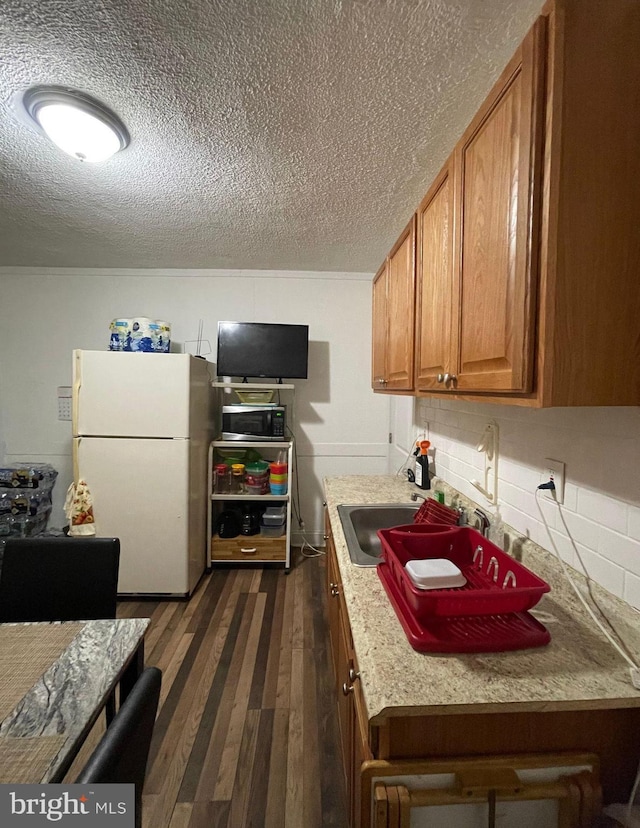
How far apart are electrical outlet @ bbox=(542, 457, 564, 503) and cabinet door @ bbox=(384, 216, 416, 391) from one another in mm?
609

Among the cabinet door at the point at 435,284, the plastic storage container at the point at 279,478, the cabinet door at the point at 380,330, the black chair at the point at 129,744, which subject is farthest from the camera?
the plastic storage container at the point at 279,478

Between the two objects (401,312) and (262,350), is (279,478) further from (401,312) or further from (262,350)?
(401,312)

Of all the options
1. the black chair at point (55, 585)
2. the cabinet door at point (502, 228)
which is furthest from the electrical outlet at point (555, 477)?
the black chair at point (55, 585)

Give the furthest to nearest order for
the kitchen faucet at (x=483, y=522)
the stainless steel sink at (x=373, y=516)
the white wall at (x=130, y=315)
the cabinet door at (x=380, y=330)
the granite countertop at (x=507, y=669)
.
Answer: the white wall at (x=130, y=315), the cabinet door at (x=380, y=330), the stainless steel sink at (x=373, y=516), the kitchen faucet at (x=483, y=522), the granite countertop at (x=507, y=669)

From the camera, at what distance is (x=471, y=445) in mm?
1624

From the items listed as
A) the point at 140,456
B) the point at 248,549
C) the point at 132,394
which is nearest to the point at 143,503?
the point at 140,456

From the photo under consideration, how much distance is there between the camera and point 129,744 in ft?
1.88

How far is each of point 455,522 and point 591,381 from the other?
864 mm

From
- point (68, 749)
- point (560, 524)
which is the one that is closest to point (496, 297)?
point (560, 524)

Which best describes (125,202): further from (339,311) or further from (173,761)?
(173,761)

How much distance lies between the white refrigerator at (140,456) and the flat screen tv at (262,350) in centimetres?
43

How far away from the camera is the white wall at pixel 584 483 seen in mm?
824

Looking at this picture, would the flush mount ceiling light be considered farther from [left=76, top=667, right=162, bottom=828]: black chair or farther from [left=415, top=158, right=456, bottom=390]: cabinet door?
[left=76, top=667, right=162, bottom=828]: black chair

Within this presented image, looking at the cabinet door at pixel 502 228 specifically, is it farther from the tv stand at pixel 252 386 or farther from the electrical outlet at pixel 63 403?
the electrical outlet at pixel 63 403
